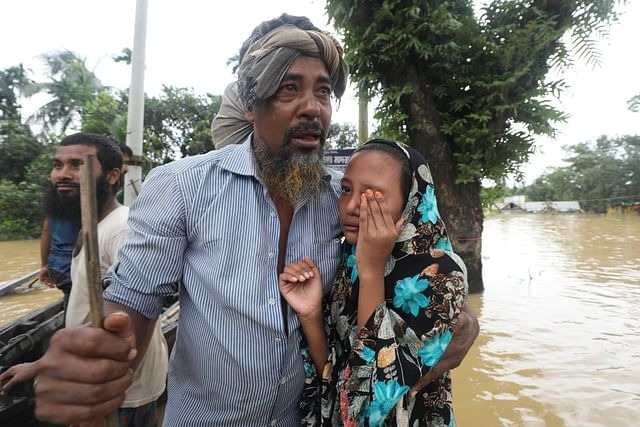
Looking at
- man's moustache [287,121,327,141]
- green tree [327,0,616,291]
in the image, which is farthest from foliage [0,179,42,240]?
man's moustache [287,121,327,141]

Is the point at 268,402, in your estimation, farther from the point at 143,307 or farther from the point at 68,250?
the point at 68,250

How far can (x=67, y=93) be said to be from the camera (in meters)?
22.2

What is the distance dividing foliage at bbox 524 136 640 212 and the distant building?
52.1 inches

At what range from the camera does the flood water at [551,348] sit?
3958mm

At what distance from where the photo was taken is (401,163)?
1470mm

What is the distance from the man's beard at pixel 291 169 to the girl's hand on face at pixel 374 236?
0.27m

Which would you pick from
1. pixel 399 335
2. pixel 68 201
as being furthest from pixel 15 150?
pixel 399 335

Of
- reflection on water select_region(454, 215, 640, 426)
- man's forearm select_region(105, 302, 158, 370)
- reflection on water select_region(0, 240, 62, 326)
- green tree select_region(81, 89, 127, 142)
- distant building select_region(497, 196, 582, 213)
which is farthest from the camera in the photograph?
distant building select_region(497, 196, 582, 213)

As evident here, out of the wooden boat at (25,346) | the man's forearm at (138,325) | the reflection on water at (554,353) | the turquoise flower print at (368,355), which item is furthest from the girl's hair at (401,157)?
the reflection on water at (554,353)

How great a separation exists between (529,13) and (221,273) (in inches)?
237

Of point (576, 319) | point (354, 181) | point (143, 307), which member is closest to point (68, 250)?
point (143, 307)

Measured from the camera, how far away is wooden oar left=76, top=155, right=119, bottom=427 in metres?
0.76

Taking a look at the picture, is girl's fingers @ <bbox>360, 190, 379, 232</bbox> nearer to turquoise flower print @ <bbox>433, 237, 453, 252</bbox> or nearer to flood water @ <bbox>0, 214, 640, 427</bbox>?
turquoise flower print @ <bbox>433, 237, 453, 252</bbox>

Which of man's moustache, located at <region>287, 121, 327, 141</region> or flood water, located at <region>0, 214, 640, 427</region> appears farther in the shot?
flood water, located at <region>0, 214, 640, 427</region>
